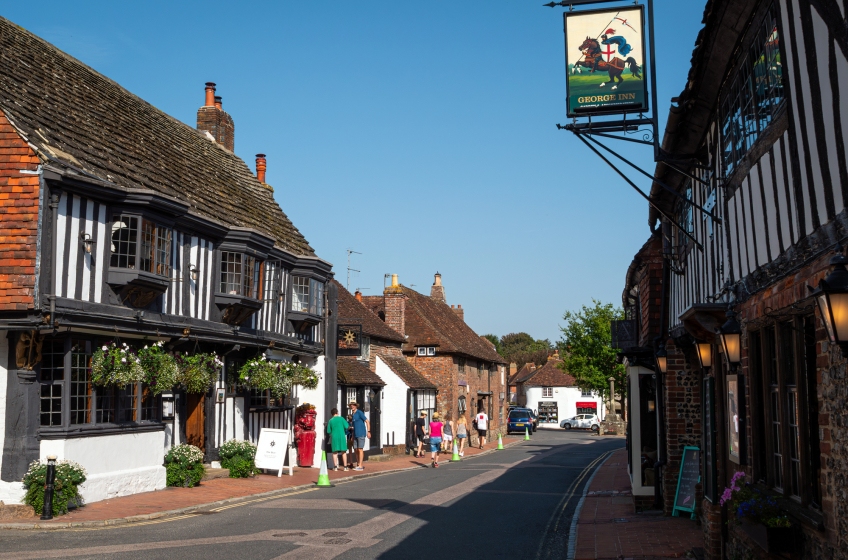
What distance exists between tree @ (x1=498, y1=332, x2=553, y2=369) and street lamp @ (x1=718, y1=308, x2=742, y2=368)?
105322mm

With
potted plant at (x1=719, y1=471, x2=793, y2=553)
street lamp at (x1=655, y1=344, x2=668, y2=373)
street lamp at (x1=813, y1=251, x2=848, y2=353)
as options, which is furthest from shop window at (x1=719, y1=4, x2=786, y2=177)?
street lamp at (x1=655, y1=344, x2=668, y2=373)

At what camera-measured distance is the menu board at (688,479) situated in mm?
13523

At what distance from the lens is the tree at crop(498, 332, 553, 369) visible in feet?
381

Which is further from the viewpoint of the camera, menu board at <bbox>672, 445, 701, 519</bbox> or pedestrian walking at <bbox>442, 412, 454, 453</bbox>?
pedestrian walking at <bbox>442, 412, 454, 453</bbox>

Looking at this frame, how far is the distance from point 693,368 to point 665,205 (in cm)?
289

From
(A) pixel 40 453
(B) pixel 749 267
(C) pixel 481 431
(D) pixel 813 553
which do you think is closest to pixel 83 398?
(A) pixel 40 453

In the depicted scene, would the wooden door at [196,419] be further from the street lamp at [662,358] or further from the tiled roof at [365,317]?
the tiled roof at [365,317]

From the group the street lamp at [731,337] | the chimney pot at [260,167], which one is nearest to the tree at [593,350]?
the chimney pot at [260,167]

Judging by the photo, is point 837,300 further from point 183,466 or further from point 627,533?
point 183,466

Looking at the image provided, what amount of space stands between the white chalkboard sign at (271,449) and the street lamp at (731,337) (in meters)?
13.1

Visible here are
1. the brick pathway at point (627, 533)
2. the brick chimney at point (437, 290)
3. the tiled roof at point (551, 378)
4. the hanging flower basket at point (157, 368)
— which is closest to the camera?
the brick pathway at point (627, 533)

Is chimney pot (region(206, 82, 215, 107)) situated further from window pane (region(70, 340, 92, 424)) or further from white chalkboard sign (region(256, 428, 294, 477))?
window pane (region(70, 340, 92, 424))

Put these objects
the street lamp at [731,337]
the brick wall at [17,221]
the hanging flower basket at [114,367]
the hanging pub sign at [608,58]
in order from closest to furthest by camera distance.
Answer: the street lamp at [731,337]
the hanging pub sign at [608,58]
the brick wall at [17,221]
the hanging flower basket at [114,367]

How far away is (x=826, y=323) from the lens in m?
5.90
